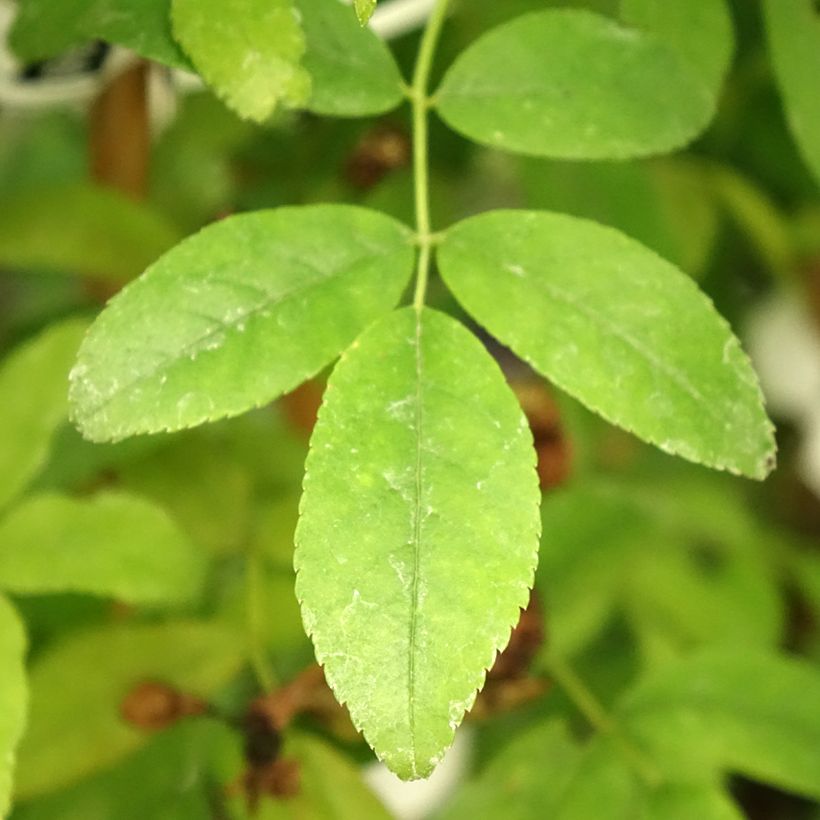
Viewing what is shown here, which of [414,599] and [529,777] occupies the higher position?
[414,599]

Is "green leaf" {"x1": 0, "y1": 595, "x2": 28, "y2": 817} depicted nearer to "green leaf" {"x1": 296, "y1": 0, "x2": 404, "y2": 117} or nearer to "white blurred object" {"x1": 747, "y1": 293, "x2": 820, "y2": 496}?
"green leaf" {"x1": 296, "y1": 0, "x2": 404, "y2": 117}

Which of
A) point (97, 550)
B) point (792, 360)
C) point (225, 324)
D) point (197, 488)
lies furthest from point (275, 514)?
point (792, 360)

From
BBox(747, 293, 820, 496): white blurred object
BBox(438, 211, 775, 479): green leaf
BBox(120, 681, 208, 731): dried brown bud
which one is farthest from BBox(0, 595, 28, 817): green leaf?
BBox(747, 293, 820, 496): white blurred object

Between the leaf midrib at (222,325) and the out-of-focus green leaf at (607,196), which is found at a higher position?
the leaf midrib at (222,325)

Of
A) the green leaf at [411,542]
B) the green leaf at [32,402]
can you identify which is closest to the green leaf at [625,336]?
the green leaf at [411,542]

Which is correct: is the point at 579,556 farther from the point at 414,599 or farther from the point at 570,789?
the point at 414,599

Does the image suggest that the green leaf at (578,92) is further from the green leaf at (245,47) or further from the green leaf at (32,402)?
the green leaf at (32,402)

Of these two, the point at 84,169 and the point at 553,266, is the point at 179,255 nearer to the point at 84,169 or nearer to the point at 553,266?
Answer: the point at 553,266
